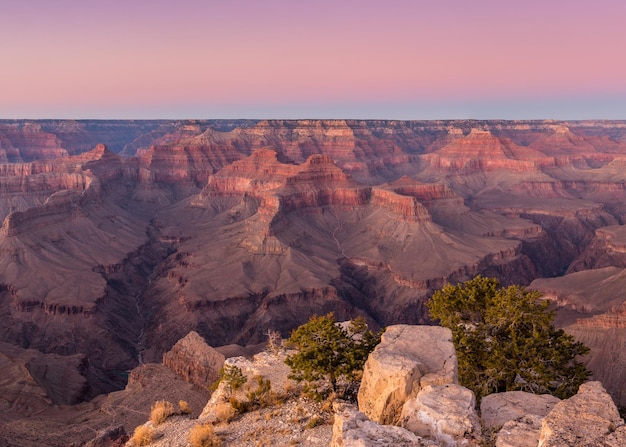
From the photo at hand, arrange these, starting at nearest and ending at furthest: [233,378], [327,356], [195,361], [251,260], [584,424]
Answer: [584,424] → [327,356] → [233,378] → [195,361] → [251,260]

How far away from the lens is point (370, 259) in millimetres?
139750

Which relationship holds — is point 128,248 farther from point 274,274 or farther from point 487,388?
point 487,388

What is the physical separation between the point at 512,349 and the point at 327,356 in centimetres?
1409

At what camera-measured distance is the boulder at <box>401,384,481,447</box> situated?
1912 centimetres

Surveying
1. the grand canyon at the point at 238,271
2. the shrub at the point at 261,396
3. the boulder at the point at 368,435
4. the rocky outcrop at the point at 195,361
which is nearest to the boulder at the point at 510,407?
the boulder at the point at 368,435

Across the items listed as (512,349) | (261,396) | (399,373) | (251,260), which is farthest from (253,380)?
(251,260)

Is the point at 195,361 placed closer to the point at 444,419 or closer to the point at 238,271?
the point at 444,419

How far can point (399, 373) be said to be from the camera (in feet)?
71.4

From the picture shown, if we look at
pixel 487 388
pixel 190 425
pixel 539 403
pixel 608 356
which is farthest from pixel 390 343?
pixel 608 356

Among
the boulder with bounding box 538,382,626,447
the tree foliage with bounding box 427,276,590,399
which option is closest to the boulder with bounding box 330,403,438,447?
the boulder with bounding box 538,382,626,447

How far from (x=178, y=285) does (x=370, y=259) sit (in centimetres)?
5145

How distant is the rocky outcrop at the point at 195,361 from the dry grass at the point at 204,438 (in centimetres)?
3996

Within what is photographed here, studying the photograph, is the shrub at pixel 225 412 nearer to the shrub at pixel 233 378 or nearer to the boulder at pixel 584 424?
the shrub at pixel 233 378

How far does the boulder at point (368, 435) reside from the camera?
57.0 feet
